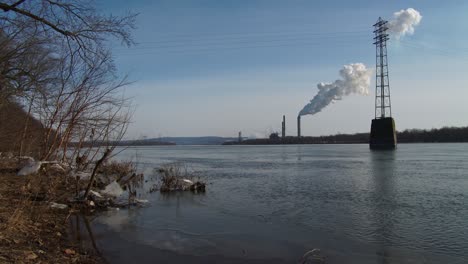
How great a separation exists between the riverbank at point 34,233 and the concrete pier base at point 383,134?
6730 cm

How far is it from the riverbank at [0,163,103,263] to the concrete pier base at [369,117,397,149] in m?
67.3

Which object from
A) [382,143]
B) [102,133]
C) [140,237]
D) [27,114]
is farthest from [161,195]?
[382,143]

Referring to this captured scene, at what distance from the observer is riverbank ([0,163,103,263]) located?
5996 mm

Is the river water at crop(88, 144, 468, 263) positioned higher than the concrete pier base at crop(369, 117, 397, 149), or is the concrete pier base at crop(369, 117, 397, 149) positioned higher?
the concrete pier base at crop(369, 117, 397, 149)

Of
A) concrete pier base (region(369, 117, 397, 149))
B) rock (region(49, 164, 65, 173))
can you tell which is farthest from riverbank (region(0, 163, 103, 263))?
concrete pier base (region(369, 117, 397, 149))

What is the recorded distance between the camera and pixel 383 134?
7062cm

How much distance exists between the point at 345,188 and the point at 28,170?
44.2ft

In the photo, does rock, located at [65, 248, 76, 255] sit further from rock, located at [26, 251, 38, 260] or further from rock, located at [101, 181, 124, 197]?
rock, located at [101, 181, 124, 197]

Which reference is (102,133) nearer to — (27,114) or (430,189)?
(27,114)

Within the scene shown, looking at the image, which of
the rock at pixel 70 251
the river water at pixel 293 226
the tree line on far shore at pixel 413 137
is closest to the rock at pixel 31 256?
the rock at pixel 70 251

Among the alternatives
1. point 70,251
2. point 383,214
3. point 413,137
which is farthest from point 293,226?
point 413,137

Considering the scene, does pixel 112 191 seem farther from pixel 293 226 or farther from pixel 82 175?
pixel 293 226

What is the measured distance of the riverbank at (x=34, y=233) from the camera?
19.7 feet

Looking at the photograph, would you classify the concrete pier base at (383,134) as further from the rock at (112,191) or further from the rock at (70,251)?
the rock at (70,251)
